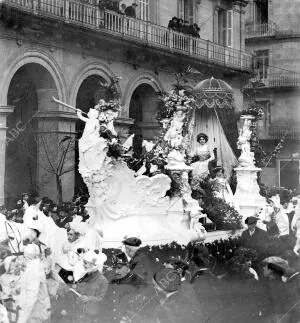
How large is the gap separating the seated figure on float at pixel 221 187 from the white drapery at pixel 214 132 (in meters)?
2.48

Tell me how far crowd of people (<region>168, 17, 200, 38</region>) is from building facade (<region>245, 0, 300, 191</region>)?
2180 mm

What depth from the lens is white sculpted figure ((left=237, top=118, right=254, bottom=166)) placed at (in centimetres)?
1984

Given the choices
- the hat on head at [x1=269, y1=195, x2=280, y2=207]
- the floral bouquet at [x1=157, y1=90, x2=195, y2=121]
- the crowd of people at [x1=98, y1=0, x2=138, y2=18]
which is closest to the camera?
the floral bouquet at [x1=157, y1=90, x2=195, y2=121]

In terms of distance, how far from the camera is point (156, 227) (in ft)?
47.5

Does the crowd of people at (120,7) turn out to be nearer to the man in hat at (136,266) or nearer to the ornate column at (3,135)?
the ornate column at (3,135)

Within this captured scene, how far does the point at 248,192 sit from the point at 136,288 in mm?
10661

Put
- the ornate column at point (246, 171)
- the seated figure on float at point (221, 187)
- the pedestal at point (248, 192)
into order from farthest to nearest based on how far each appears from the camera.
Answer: the ornate column at point (246, 171)
the pedestal at point (248, 192)
the seated figure on float at point (221, 187)

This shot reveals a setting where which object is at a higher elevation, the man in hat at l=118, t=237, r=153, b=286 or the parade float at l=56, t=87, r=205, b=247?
the parade float at l=56, t=87, r=205, b=247

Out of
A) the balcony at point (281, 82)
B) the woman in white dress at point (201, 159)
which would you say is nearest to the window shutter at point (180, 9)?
the balcony at point (281, 82)

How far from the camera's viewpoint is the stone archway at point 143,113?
75.3ft

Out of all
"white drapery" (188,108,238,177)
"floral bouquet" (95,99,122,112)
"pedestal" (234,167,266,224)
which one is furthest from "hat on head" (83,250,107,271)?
"white drapery" (188,108,238,177)

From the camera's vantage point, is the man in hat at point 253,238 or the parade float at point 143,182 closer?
the man in hat at point 253,238

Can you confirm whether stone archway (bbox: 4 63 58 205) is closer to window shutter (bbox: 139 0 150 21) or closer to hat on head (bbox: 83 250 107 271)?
window shutter (bbox: 139 0 150 21)

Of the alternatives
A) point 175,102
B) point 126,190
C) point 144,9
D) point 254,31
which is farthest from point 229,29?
point 126,190
